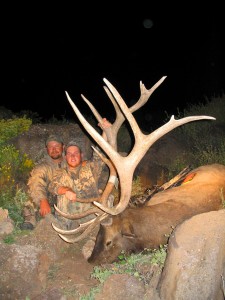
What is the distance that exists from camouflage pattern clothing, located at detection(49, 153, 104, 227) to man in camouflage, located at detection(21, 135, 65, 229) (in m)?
0.13

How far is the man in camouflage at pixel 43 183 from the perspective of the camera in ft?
17.4

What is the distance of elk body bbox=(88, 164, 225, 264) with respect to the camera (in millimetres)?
4586

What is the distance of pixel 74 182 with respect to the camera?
5688 mm

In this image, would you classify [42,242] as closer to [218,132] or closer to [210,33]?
[218,132]

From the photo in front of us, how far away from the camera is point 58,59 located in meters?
37.3

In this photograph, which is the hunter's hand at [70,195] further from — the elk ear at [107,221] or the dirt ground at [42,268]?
the elk ear at [107,221]

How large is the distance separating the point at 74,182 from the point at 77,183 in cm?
4

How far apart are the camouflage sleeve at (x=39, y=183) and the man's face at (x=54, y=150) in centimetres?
24

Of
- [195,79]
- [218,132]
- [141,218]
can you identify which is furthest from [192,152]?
[195,79]

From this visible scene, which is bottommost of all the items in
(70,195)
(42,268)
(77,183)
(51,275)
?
(51,275)

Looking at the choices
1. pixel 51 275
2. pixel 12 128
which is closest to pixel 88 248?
pixel 51 275

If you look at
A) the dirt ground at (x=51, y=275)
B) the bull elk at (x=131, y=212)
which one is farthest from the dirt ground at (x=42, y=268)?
the bull elk at (x=131, y=212)

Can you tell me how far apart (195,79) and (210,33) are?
3676 mm

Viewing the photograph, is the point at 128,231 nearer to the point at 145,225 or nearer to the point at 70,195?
the point at 145,225
